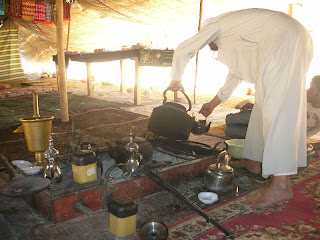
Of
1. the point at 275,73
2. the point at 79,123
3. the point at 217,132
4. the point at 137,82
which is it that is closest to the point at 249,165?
the point at 275,73

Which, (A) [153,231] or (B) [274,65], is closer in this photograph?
(A) [153,231]

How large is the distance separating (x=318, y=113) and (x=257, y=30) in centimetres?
176

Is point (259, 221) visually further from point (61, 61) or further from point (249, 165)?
point (61, 61)

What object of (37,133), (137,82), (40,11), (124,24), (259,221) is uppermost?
(40,11)

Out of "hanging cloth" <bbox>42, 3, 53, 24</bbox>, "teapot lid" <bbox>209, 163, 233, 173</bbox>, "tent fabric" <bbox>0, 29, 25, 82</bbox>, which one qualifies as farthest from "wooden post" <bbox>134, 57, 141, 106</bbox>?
"tent fabric" <bbox>0, 29, 25, 82</bbox>

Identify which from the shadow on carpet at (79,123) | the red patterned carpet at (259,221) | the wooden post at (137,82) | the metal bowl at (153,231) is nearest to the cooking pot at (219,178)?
the red patterned carpet at (259,221)

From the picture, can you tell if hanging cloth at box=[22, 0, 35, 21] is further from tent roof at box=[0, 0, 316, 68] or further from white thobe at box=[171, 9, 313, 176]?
white thobe at box=[171, 9, 313, 176]

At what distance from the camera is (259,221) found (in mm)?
1953

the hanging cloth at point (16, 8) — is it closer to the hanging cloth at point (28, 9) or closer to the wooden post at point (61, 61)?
the hanging cloth at point (28, 9)

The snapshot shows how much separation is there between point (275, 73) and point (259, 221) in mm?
1079

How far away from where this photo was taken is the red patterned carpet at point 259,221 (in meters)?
1.78

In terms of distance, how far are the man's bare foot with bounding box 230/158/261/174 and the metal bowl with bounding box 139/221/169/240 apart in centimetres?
156

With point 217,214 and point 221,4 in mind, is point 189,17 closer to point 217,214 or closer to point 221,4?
point 221,4

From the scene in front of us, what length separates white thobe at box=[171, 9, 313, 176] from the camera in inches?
83.7
